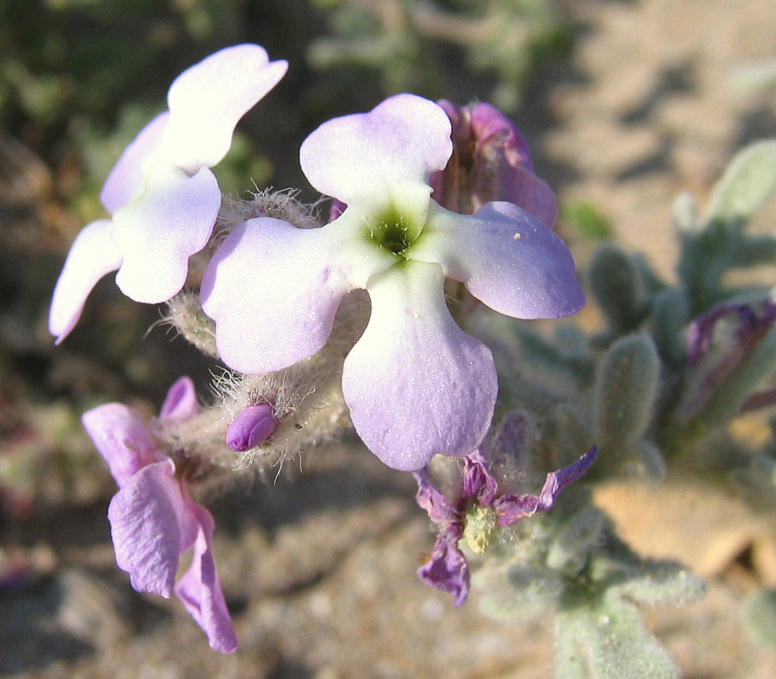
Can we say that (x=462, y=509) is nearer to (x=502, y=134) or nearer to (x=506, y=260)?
(x=506, y=260)

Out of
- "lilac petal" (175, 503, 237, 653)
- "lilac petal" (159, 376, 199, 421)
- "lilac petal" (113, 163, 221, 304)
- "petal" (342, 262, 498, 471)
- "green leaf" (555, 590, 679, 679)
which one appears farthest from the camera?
"lilac petal" (159, 376, 199, 421)

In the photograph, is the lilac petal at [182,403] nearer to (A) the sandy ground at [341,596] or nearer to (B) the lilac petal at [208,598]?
(B) the lilac petal at [208,598]

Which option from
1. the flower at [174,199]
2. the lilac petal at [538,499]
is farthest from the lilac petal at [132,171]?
the lilac petal at [538,499]

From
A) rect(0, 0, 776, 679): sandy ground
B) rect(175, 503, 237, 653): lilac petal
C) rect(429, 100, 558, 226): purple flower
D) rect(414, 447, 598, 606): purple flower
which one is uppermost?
rect(429, 100, 558, 226): purple flower

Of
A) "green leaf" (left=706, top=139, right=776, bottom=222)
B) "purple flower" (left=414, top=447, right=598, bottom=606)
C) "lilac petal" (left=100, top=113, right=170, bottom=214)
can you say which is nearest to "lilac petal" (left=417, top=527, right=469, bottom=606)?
"purple flower" (left=414, top=447, right=598, bottom=606)

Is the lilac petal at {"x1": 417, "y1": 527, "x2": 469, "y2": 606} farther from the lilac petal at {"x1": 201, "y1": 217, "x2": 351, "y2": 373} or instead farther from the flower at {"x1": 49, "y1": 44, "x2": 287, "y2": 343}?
the flower at {"x1": 49, "y1": 44, "x2": 287, "y2": 343}

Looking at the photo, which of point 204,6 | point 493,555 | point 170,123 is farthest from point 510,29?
point 493,555
